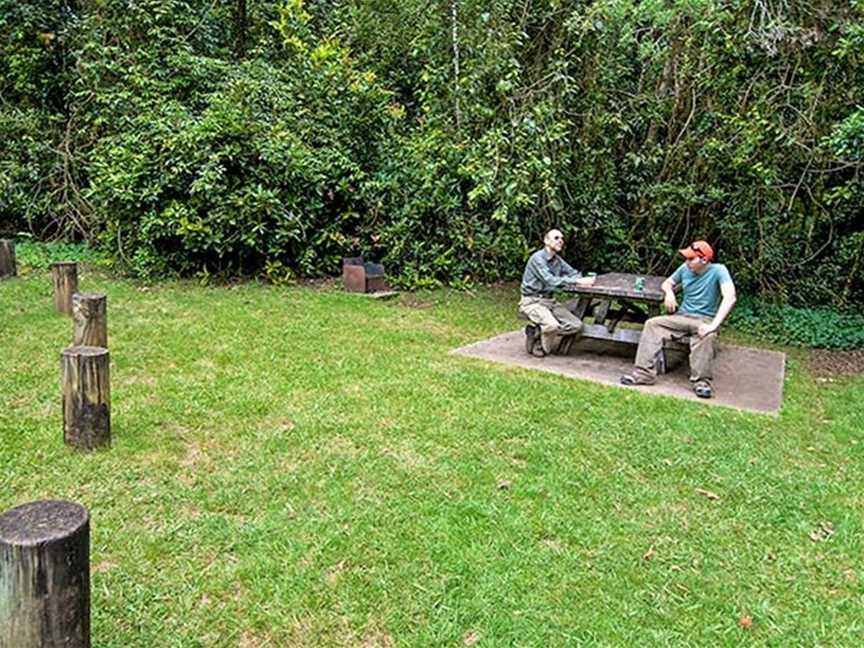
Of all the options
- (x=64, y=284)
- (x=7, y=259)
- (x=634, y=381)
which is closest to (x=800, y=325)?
(x=634, y=381)

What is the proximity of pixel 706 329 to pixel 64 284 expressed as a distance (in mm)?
5436

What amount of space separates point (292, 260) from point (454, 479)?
5.83 metres

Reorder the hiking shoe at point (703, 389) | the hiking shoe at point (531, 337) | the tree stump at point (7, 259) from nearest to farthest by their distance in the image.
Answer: the hiking shoe at point (703, 389) < the hiking shoe at point (531, 337) < the tree stump at point (7, 259)

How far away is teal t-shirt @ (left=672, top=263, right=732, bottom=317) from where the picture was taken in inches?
197

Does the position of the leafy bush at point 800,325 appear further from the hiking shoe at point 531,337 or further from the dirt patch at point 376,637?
the dirt patch at point 376,637

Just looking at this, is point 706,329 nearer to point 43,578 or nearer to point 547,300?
point 547,300

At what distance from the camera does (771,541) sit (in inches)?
115

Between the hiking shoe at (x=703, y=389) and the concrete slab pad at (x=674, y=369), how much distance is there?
35 mm

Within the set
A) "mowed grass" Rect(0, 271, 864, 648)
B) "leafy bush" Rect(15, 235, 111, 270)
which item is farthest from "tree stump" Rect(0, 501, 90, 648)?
"leafy bush" Rect(15, 235, 111, 270)

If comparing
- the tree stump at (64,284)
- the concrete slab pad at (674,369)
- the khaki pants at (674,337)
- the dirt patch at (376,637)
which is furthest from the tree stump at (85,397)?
the khaki pants at (674,337)

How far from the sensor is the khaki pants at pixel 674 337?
4898 mm

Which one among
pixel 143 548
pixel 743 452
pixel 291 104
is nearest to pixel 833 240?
pixel 743 452

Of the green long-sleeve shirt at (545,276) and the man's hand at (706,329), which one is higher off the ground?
the green long-sleeve shirt at (545,276)

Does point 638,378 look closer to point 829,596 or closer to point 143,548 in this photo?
point 829,596
